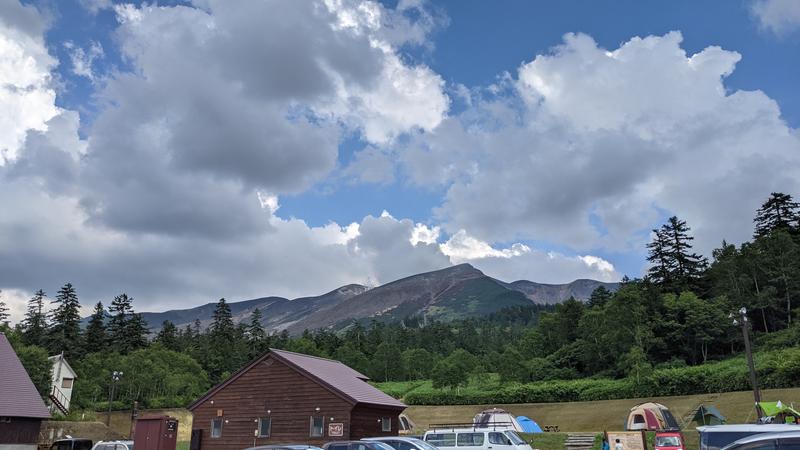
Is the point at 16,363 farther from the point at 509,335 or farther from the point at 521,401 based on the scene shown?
the point at 509,335

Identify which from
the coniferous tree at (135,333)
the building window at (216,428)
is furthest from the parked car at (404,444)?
the coniferous tree at (135,333)

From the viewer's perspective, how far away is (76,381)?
5956 centimetres

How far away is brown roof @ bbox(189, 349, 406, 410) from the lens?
29.8 m

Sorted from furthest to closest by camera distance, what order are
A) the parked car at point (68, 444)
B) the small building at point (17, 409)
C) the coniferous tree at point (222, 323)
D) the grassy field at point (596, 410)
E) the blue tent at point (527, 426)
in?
the coniferous tree at point (222, 323) → the grassy field at point (596, 410) → the blue tent at point (527, 426) → the parked car at point (68, 444) → the small building at point (17, 409)

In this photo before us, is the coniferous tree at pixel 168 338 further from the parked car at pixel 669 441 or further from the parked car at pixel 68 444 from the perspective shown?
the parked car at pixel 669 441

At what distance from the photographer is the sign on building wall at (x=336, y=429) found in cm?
2880

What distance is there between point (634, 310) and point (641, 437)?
33.9 meters

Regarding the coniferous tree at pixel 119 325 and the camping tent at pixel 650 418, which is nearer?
the camping tent at pixel 650 418

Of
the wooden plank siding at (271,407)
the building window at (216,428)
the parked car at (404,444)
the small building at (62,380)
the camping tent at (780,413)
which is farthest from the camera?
the small building at (62,380)

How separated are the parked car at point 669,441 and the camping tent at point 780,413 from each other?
6907 mm

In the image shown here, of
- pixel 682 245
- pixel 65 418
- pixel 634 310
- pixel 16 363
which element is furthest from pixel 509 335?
pixel 16 363

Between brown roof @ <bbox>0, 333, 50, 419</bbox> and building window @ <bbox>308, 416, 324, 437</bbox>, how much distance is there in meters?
14.9

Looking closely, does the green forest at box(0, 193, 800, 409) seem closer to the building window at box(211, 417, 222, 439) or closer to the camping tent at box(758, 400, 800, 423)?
the camping tent at box(758, 400, 800, 423)

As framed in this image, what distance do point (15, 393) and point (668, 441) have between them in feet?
106
